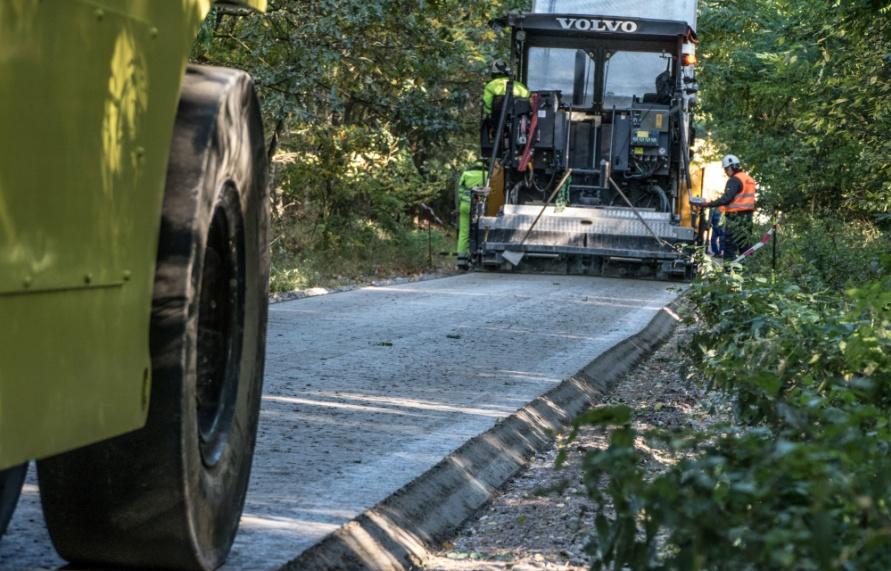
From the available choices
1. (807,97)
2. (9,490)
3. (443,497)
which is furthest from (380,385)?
(807,97)

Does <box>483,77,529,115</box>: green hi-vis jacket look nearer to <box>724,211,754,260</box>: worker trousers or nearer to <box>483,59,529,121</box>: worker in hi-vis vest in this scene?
<box>483,59,529,121</box>: worker in hi-vis vest

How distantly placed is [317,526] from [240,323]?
38.3 inches

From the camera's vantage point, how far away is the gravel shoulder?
197 inches

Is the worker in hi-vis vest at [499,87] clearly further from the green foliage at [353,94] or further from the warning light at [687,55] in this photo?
the warning light at [687,55]

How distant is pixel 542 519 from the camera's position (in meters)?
5.81

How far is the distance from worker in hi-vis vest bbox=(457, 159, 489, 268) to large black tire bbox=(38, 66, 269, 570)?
18116 millimetres

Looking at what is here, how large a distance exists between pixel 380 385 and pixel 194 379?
512 centimetres

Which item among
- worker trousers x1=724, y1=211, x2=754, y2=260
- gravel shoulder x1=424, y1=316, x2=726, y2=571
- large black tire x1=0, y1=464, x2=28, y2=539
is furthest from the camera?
worker trousers x1=724, y1=211, x2=754, y2=260

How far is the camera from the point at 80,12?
275 cm

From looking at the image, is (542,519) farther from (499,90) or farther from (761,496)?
(499,90)

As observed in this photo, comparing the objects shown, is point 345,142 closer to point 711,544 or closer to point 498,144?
point 498,144

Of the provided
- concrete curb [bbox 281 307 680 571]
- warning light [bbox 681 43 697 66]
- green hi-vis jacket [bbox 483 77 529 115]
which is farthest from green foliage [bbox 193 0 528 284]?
concrete curb [bbox 281 307 680 571]

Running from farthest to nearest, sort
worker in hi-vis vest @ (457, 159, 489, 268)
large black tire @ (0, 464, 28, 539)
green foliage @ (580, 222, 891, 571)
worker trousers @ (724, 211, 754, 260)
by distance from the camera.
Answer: worker in hi-vis vest @ (457, 159, 489, 268), worker trousers @ (724, 211, 754, 260), large black tire @ (0, 464, 28, 539), green foliage @ (580, 222, 891, 571)

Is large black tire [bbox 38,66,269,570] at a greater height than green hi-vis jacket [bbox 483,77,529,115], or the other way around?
green hi-vis jacket [bbox 483,77,529,115]
